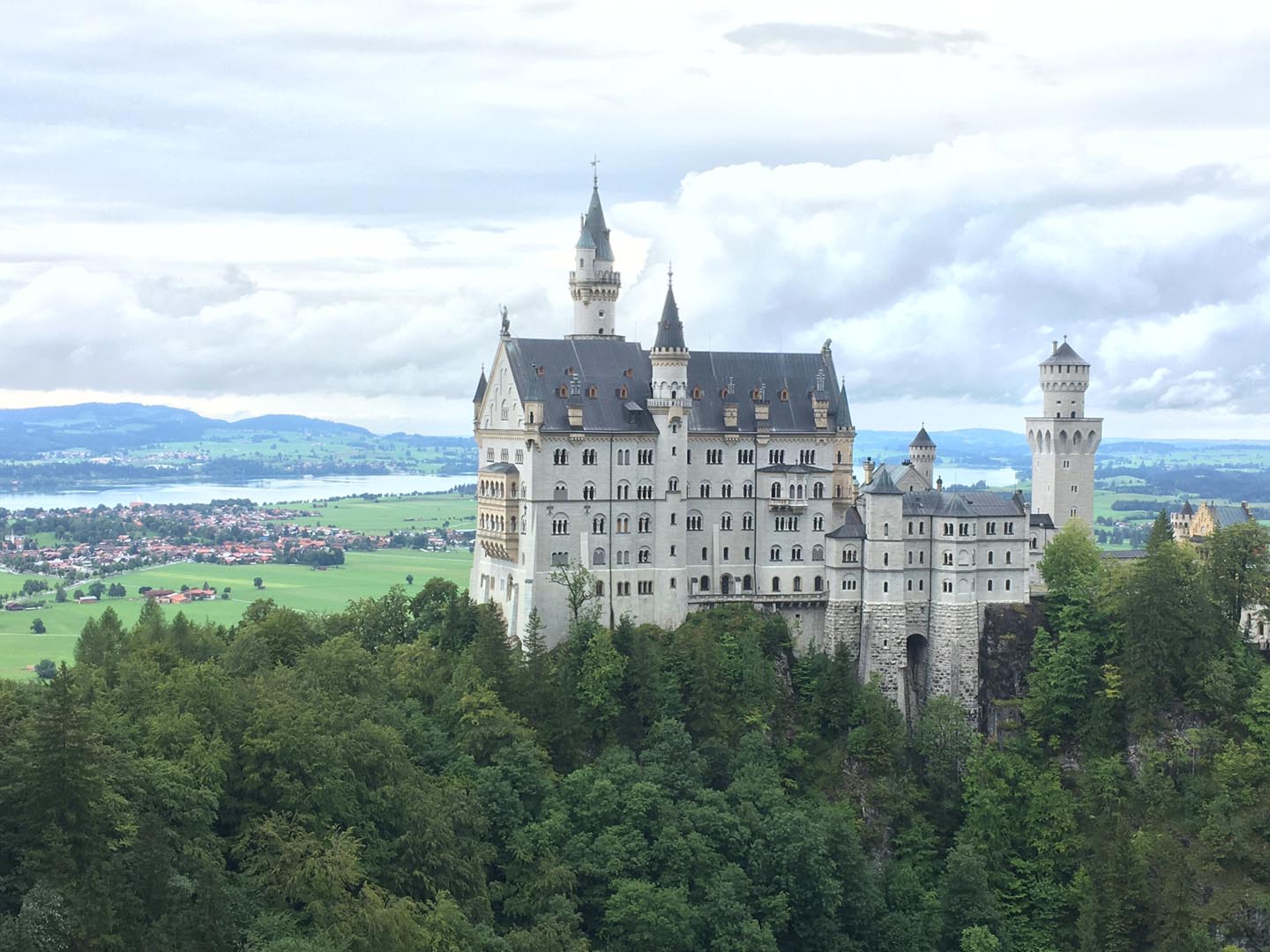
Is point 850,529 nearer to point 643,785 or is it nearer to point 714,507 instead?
point 714,507

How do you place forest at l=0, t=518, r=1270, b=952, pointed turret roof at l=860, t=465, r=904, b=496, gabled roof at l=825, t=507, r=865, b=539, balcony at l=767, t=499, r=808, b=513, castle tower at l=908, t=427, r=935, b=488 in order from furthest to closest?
castle tower at l=908, t=427, r=935, b=488
balcony at l=767, t=499, r=808, b=513
gabled roof at l=825, t=507, r=865, b=539
pointed turret roof at l=860, t=465, r=904, b=496
forest at l=0, t=518, r=1270, b=952

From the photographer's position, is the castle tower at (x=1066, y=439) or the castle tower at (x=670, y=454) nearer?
the castle tower at (x=670, y=454)

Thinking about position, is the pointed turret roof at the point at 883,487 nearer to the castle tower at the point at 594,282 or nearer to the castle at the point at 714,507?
the castle at the point at 714,507

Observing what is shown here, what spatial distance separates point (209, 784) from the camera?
277 feet

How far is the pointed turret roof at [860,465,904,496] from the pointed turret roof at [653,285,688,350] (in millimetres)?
15530

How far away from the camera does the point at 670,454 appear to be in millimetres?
115500

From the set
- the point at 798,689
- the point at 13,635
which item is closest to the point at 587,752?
the point at 798,689

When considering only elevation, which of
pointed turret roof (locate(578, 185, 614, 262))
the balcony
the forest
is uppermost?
pointed turret roof (locate(578, 185, 614, 262))

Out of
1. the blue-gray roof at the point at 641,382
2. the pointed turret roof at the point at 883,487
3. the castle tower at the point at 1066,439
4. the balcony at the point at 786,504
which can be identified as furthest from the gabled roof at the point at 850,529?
the castle tower at the point at 1066,439

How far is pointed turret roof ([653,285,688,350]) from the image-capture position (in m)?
115

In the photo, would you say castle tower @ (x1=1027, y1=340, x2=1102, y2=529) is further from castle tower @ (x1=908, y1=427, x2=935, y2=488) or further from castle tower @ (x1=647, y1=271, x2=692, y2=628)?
castle tower @ (x1=647, y1=271, x2=692, y2=628)

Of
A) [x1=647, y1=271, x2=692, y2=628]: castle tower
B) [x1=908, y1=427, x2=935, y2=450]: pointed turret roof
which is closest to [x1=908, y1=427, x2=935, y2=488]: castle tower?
[x1=908, y1=427, x2=935, y2=450]: pointed turret roof

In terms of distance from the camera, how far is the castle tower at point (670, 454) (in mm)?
115250

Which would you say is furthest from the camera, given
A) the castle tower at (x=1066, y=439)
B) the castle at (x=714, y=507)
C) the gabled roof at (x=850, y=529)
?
the castle tower at (x=1066, y=439)
